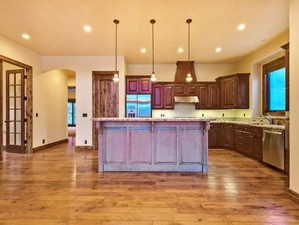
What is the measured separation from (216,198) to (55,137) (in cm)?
645

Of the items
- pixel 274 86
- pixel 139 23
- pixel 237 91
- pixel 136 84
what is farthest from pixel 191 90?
pixel 139 23

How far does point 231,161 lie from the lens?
16.8 feet

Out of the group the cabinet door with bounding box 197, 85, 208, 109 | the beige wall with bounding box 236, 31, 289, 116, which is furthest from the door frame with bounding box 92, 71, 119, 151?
the beige wall with bounding box 236, 31, 289, 116

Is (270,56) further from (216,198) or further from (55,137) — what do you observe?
(55,137)

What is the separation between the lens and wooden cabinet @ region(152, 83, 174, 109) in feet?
24.4

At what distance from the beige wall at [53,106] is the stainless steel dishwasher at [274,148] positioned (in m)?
6.40

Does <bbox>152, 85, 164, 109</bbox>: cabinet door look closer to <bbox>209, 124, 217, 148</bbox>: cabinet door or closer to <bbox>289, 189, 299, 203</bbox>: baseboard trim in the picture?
<bbox>209, 124, 217, 148</bbox>: cabinet door

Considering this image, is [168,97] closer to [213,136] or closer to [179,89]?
[179,89]

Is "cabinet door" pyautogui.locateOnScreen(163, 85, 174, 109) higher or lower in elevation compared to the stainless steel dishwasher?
higher

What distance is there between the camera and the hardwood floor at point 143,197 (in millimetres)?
2338

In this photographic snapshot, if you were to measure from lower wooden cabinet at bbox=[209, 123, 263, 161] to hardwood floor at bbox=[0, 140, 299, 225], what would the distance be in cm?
81

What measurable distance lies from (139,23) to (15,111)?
4.60 meters

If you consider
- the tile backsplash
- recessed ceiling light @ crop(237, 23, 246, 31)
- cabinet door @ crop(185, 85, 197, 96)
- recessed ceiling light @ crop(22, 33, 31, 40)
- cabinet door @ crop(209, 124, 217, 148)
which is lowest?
cabinet door @ crop(209, 124, 217, 148)

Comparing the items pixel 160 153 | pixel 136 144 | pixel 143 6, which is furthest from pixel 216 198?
pixel 143 6
